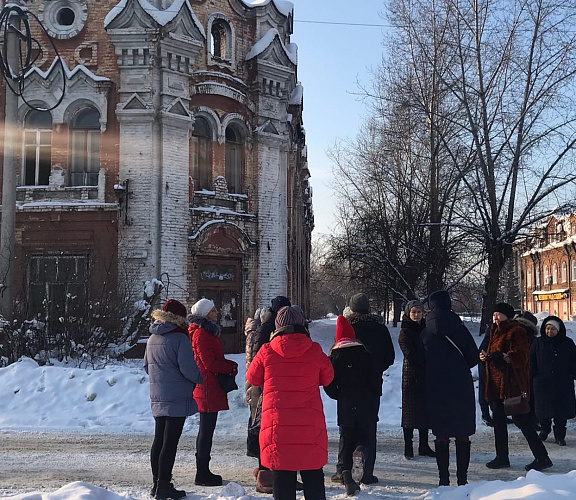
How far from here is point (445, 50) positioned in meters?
19.9

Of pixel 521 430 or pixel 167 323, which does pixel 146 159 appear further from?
pixel 521 430

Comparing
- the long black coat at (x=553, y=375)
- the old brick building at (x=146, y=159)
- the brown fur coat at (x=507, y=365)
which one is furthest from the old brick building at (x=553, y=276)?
the brown fur coat at (x=507, y=365)

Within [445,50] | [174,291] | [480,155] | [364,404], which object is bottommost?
[364,404]

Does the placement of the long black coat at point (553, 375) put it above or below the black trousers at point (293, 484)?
above

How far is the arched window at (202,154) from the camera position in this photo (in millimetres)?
19281

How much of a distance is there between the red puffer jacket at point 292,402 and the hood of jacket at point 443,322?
65.2 inches

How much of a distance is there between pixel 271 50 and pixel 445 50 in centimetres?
543

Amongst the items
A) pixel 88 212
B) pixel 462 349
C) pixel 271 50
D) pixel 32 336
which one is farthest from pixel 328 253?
pixel 462 349

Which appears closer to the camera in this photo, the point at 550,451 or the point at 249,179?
the point at 550,451

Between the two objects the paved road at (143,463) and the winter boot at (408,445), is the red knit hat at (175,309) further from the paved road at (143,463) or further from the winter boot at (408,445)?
the winter boot at (408,445)

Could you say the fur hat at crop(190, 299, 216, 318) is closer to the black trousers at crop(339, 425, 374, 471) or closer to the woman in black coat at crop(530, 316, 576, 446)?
the black trousers at crop(339, 425, 374, 471)

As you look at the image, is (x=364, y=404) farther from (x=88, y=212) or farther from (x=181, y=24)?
(x=181, y=24)

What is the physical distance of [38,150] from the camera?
1872 centimetres

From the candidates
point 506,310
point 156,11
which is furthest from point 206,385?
point 156,11
